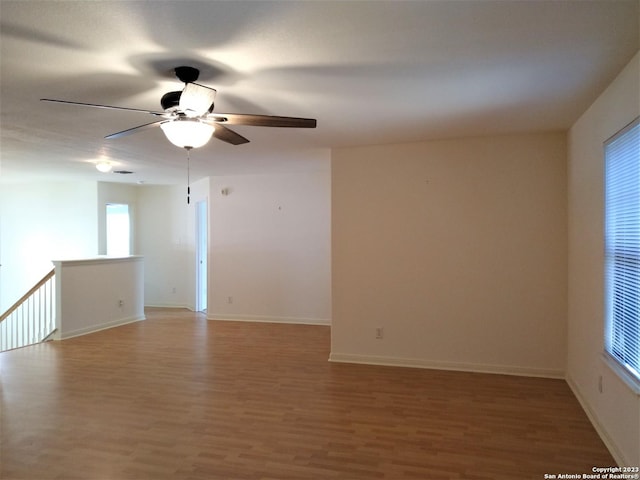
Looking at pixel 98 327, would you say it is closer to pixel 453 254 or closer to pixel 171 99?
pixel 171 99

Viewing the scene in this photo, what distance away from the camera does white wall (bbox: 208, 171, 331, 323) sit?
633 cm

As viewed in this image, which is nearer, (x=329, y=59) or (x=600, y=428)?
(x=329, y=59)

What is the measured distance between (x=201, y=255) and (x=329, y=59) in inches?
230

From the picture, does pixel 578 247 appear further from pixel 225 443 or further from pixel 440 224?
pixel 225 443

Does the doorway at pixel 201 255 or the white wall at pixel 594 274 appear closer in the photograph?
the white wall at pixel 594 274

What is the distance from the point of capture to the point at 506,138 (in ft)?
13.2

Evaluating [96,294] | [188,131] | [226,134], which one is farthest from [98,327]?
[188,131]

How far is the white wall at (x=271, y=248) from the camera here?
633cm

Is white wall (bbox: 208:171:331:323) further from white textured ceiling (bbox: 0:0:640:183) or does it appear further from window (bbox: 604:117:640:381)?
window (bbox: 604:117:640:381)

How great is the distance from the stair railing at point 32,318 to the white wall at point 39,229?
128 cm

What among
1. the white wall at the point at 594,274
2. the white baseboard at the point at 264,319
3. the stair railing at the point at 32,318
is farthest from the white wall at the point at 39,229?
the white wall at the point at 594,274

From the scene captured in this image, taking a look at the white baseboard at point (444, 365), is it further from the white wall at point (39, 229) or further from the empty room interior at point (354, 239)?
the white wall at point (39, 229)

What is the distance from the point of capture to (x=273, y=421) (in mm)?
3008

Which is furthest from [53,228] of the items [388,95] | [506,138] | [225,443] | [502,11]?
[502,11]
